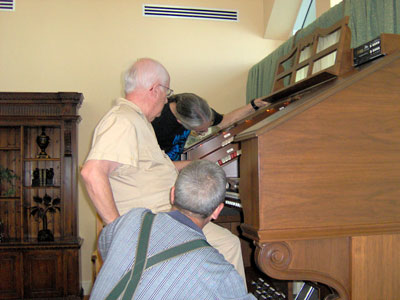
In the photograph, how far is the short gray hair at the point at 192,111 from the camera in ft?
8.15

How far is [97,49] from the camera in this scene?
4.93m

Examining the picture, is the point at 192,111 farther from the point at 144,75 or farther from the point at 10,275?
the point at 10,275

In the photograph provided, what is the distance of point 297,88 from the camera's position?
192cm

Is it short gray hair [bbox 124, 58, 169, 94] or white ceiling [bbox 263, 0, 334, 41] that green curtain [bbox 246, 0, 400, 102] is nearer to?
white ceiling [bbox 263, 0, 334, 41]

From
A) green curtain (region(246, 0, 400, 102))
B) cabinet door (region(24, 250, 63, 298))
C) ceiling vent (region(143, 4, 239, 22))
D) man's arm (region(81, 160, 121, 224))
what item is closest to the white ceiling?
ceiling vent (region(143, 4, 239, 22))

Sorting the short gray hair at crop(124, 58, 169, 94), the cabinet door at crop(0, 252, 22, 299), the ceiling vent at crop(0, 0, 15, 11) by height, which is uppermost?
the ceiling vent at crop(0, 0, 15, 11)

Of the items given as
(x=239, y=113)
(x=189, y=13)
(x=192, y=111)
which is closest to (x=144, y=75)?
(x=192, y=111)

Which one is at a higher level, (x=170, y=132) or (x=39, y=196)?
(x=170, y=132)

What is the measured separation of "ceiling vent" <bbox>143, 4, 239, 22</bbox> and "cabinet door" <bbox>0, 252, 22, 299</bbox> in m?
3.31

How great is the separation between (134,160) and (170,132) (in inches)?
41.9

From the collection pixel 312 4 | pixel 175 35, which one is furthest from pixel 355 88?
pixel 175 35

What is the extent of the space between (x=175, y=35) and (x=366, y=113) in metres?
3.93

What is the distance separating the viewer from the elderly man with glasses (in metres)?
1.55

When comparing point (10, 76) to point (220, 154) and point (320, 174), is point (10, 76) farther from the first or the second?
point (320, 174)
